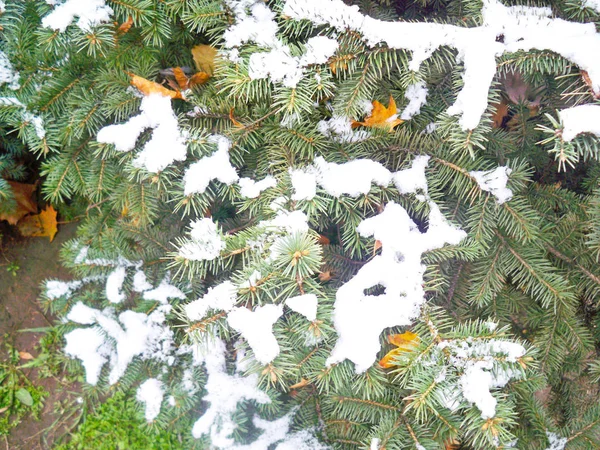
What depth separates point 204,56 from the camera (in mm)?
1512

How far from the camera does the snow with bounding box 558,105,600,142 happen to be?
3.17 ft

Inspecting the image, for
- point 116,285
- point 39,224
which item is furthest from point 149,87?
point 39,224

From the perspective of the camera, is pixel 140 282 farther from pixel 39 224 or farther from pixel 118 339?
pixel 39 224

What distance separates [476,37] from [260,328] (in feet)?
2.95

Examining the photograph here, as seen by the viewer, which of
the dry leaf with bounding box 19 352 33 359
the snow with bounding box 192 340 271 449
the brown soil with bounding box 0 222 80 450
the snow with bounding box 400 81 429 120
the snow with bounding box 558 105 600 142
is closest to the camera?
the snow with bounding box 558 105 600 142

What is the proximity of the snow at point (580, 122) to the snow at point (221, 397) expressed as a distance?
51.2 inches

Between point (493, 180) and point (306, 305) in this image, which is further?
point (493, 180)

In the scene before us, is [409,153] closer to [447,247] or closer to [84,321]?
[447,247]

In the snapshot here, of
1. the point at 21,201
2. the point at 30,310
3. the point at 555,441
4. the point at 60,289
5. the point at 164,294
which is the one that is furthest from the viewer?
the point at 30,310

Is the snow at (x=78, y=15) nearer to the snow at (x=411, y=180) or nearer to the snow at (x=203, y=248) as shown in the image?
the snow at (x=203, y=248)

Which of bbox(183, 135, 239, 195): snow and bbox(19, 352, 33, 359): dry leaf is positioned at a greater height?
bbox(183, 135, 239, 195): snow

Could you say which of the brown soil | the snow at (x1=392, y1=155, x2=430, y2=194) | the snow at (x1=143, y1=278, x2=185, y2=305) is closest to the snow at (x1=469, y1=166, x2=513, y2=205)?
the snow at (x1=392, y1=155, x2=430, y2=194)

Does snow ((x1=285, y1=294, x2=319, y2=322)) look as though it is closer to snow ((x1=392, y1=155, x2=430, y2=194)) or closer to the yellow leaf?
snow ((x1=392, y1=155, x2=430, y2=194))

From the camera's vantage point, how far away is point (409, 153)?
1.36m
